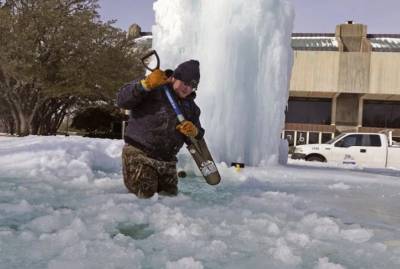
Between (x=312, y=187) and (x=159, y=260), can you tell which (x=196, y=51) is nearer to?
(x=312, y=187)

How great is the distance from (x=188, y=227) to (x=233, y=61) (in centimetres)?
761

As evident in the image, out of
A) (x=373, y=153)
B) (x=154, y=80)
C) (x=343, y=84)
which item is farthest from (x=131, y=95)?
(x=343, y=84)

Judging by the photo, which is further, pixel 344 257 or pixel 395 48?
pixel 395 48

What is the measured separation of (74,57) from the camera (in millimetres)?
22562

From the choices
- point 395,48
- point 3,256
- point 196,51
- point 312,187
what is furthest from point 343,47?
point 3,256

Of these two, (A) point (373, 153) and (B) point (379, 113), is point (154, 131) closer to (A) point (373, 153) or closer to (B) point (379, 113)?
(A) point (373, 153)

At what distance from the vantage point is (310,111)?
38406 mm

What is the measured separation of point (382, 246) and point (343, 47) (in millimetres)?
36092

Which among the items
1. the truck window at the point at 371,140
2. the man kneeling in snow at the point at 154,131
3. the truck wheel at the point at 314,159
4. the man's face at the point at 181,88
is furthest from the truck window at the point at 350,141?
the man's face at the point at 181,88

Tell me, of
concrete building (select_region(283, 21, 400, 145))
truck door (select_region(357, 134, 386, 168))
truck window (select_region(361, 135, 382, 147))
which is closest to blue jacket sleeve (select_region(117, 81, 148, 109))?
truck door (select_region(357, 134, 386, 168))

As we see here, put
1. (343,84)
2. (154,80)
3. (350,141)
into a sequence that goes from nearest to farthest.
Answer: (154,80) < (350,141) < (343,84)

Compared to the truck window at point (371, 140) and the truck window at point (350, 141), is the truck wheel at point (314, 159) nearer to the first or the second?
the truck window at point (350, 141)

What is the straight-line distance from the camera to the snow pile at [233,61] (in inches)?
421

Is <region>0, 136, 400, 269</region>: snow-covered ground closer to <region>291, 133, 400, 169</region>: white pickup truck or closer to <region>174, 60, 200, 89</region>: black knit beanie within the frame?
<region>174, 60, 200, 89</region>: black knit beanie
